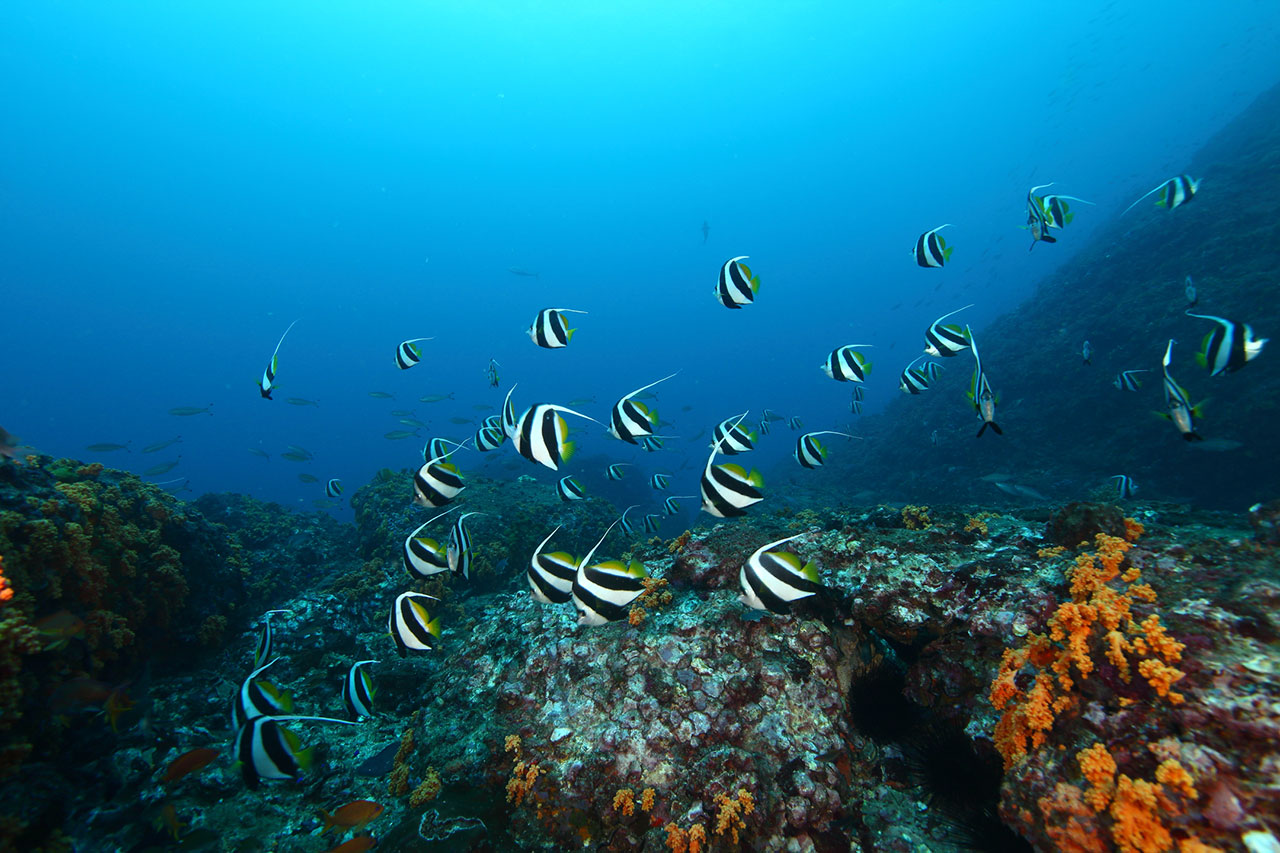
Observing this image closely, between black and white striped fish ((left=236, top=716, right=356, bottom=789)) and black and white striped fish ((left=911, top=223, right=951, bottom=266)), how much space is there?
679 cm

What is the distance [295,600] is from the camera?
6957mm

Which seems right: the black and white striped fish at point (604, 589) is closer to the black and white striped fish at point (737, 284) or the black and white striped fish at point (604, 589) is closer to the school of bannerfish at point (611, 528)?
the school of bannerfish at point (611, 528)

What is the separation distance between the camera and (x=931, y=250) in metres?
4.89

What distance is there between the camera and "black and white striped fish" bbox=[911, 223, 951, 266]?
4785 millimetres

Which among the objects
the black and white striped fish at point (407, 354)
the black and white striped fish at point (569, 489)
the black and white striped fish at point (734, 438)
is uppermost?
the black and white striped fish at point (407, 354)

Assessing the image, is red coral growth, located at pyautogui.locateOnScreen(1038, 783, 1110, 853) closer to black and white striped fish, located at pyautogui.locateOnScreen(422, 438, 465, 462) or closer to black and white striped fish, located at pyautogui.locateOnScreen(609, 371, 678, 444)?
black and white striped fish, located at pyautogui.locateOnScreen(609, 371, 678, 444)

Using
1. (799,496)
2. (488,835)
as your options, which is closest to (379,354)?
(799,496)

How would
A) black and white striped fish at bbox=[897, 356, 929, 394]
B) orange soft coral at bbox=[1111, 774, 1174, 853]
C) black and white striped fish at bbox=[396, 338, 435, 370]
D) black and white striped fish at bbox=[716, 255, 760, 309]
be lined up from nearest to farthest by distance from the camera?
orange soft coral at bbox=[1111, 774, 1174, 853], black and white striped fish at bbox=[716, 255, 760, 309], black and white striped fish at bbox=[396, 338, 435, 370], black and white striped fish at bbox=[897, 356, 929, 394]

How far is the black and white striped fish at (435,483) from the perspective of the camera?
342cm

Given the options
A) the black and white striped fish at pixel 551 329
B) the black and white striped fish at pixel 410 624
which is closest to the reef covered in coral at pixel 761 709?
the black and white striped fish at pixel 410 624

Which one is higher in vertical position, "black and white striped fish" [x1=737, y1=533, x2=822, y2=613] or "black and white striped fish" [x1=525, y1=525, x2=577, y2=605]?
"black and white striped fish" [x1=525, y1=525, x2=577, y2=605]

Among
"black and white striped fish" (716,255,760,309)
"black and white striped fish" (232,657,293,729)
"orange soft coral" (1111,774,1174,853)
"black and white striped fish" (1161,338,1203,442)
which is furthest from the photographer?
"black and white striped fish" (716,255,760,309)

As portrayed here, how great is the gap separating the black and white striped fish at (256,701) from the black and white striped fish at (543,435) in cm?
269

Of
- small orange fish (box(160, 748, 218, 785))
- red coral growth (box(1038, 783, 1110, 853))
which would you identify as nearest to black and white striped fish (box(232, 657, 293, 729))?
small orange fish (box(160, 748, 218, 785))
